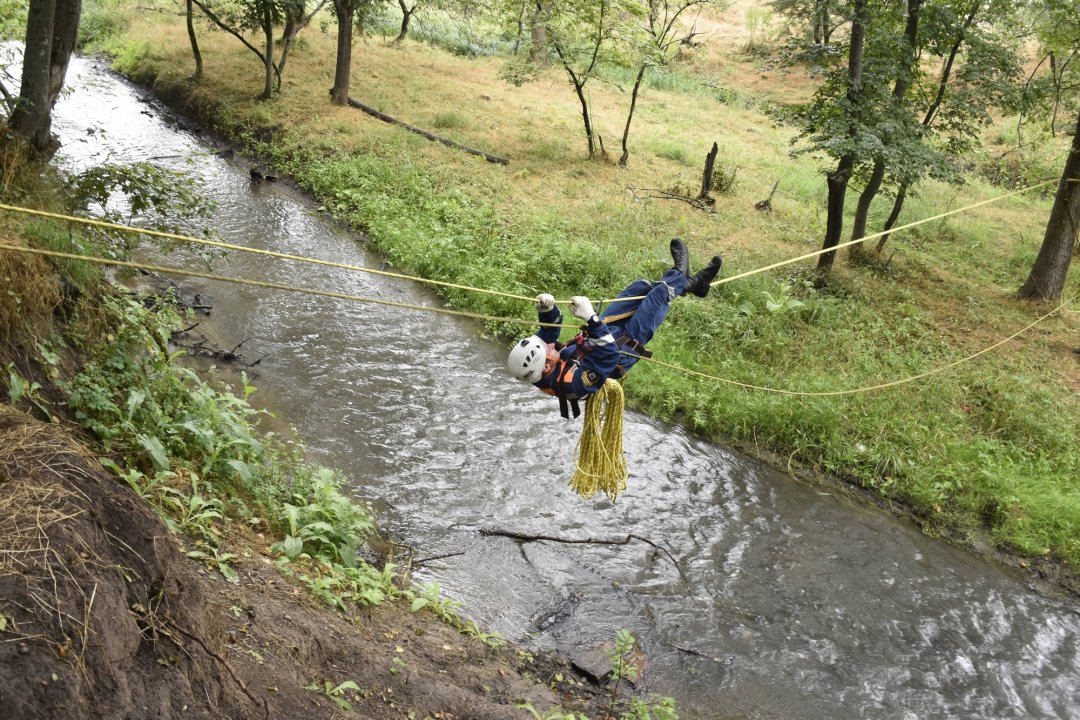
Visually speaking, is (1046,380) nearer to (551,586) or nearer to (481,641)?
(551,586)

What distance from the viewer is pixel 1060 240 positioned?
1137cm

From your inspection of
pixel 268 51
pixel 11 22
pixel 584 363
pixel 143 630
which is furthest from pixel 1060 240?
pixel 11 22

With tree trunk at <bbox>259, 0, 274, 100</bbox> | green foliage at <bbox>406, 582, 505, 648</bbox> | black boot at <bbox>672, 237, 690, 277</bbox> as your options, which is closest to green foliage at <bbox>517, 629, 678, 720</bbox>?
green foliage at <bbox>406, 582, 505, 648</bbox>

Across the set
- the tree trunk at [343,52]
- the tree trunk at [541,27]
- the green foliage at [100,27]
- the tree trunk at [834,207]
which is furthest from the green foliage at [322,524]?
the green foliage at [100,27]

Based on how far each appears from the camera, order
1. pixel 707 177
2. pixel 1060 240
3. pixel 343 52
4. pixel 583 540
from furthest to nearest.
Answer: pixel 343 52 → pixel 707 177 → pixel 1060 240 → pixel 583 540

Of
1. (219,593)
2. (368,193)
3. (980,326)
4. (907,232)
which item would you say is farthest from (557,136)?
(219,593)

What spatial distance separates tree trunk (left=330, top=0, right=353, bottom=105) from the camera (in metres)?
17.0

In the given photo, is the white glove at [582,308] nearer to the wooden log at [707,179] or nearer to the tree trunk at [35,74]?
the tree trunk at [35,74]

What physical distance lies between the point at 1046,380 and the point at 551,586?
7.45m

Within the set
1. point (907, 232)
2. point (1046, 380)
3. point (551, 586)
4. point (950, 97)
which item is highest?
point (950, 97)

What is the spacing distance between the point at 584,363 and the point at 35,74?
220 inches

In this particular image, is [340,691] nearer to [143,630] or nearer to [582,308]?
[143,630]

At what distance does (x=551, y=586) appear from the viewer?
6406 mm

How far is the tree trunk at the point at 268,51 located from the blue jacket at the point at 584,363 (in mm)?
14602
